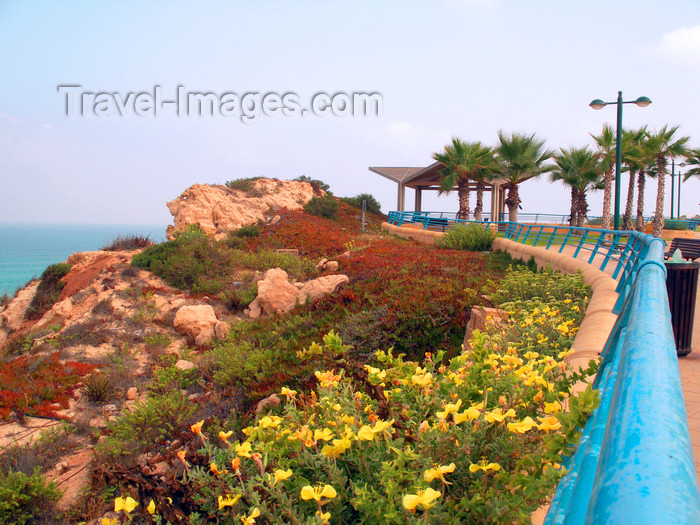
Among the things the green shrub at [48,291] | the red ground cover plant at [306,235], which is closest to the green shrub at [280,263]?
the red ground cover plant at [306,235]

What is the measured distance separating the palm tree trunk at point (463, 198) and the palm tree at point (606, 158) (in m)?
7.72

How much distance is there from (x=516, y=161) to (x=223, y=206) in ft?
54.7

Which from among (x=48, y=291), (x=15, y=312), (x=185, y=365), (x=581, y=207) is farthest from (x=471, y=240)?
(x=581, y=207)

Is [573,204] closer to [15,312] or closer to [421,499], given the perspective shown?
[15,312]

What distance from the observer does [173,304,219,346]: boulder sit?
10883 millimetres

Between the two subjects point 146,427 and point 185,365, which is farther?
point 185,365

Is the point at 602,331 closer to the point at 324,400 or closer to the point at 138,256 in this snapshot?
the point at 324,400

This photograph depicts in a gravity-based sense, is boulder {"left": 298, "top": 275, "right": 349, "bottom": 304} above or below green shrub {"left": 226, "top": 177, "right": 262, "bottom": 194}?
below

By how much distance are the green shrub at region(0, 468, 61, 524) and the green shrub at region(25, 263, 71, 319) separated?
1234 cm

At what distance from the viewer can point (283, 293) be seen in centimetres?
1168

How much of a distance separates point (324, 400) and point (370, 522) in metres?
0.71

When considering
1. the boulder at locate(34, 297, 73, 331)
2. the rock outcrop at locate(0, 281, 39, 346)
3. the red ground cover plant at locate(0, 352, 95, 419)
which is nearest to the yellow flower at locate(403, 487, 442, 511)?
the red ground cover plant at locate(0, 352, 95, 419)

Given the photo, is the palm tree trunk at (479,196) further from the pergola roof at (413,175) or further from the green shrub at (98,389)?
the green shrub at (98,389)

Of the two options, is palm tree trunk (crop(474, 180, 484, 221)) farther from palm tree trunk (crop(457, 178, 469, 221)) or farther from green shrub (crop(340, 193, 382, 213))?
green shrub (crop(340, 193, 382, 213))
